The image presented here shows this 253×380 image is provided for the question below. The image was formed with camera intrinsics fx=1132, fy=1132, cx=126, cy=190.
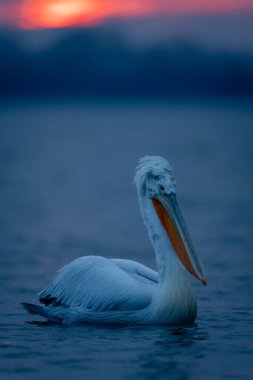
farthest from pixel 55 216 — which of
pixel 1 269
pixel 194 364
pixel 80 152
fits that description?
pixel 80 152

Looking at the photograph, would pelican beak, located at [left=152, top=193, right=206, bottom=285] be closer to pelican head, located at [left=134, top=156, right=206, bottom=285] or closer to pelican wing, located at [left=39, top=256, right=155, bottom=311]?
pelican head, located at [left=134, top=156, right=206, bottom=285]

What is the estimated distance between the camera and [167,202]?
8211mm

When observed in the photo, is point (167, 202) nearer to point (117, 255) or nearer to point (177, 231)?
point (177, 231)

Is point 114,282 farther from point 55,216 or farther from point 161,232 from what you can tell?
point 55,216

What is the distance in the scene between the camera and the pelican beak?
26.5 ft

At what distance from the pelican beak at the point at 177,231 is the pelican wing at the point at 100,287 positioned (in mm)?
305

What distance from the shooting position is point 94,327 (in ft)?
26.4

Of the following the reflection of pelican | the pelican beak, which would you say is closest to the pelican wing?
the reflection of pelican

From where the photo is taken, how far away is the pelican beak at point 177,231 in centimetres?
808

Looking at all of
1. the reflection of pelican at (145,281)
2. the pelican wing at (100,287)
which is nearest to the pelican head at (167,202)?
the reflection of pelican at (145,281)

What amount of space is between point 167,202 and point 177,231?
0.22 metres

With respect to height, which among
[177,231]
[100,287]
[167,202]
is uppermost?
[167,202]

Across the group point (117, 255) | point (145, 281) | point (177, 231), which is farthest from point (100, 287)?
point (117, 255)

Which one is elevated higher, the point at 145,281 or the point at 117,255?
the point at 117,255
